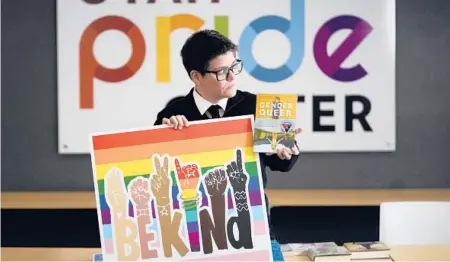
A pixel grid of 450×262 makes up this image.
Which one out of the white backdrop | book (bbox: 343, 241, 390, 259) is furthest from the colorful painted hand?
the white backdrop

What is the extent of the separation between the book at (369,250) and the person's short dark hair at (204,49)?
0.88 meters

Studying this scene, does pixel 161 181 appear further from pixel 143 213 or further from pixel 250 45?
pixel 250 45

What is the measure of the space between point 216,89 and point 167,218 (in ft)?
1.58

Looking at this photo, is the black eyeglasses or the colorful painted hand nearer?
the colorful painted hand

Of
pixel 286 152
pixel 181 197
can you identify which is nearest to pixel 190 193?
pixel 181 197

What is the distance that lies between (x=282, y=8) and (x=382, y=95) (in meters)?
0.86

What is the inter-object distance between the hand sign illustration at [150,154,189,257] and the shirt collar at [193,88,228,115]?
0.35 meters

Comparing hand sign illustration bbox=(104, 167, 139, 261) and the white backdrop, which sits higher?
the white backdrop

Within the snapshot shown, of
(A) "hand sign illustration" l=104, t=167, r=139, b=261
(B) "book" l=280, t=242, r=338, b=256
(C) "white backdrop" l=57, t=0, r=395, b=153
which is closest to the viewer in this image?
(A) "hand sign illustration" l=104, t=167, r=139, b=261

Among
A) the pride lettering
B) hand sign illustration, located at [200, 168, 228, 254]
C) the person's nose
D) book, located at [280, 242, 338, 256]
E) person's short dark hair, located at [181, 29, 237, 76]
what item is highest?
the pride lettering

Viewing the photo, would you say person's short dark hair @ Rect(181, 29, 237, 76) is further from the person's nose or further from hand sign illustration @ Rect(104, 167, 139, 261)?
hand sign illustration @ Rect(104, 167, 139, 261)

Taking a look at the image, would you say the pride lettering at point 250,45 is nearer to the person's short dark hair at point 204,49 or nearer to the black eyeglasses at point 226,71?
the person's short dark hair at point 204,49

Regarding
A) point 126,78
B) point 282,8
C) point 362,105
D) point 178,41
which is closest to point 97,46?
point 126,78

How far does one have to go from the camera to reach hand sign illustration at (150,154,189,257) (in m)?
1.79
